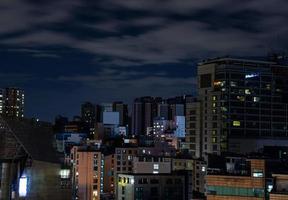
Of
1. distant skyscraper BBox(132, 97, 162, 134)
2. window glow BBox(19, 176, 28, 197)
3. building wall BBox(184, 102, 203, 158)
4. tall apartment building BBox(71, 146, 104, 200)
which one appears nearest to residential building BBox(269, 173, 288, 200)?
window glow BBox(19, 176, 28, 197)

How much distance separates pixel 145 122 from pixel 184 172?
63051 millimetres

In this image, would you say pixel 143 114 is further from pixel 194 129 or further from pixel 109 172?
pixel 109 172

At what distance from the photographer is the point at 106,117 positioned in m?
96.2

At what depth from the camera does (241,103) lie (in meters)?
58.8

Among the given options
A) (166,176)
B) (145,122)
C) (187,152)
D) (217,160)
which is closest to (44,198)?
(166,176)

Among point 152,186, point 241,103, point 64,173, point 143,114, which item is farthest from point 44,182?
point 143,114

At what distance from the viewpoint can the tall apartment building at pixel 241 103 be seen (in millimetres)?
57156

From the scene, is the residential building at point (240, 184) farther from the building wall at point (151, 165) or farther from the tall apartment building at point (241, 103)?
the tall apartment building at point (241, 103)

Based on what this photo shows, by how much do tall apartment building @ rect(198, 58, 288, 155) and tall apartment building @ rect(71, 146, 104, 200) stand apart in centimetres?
1378

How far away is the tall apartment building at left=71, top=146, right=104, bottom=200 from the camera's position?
47.8 metres

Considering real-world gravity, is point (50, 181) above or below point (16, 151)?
below

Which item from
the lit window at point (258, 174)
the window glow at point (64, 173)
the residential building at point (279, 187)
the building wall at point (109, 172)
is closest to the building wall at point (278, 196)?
the residential building at point (279, 187)

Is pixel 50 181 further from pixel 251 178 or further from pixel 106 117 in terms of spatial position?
pixel 106 117

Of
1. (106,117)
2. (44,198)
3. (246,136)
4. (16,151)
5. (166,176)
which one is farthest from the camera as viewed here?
(106,117)
